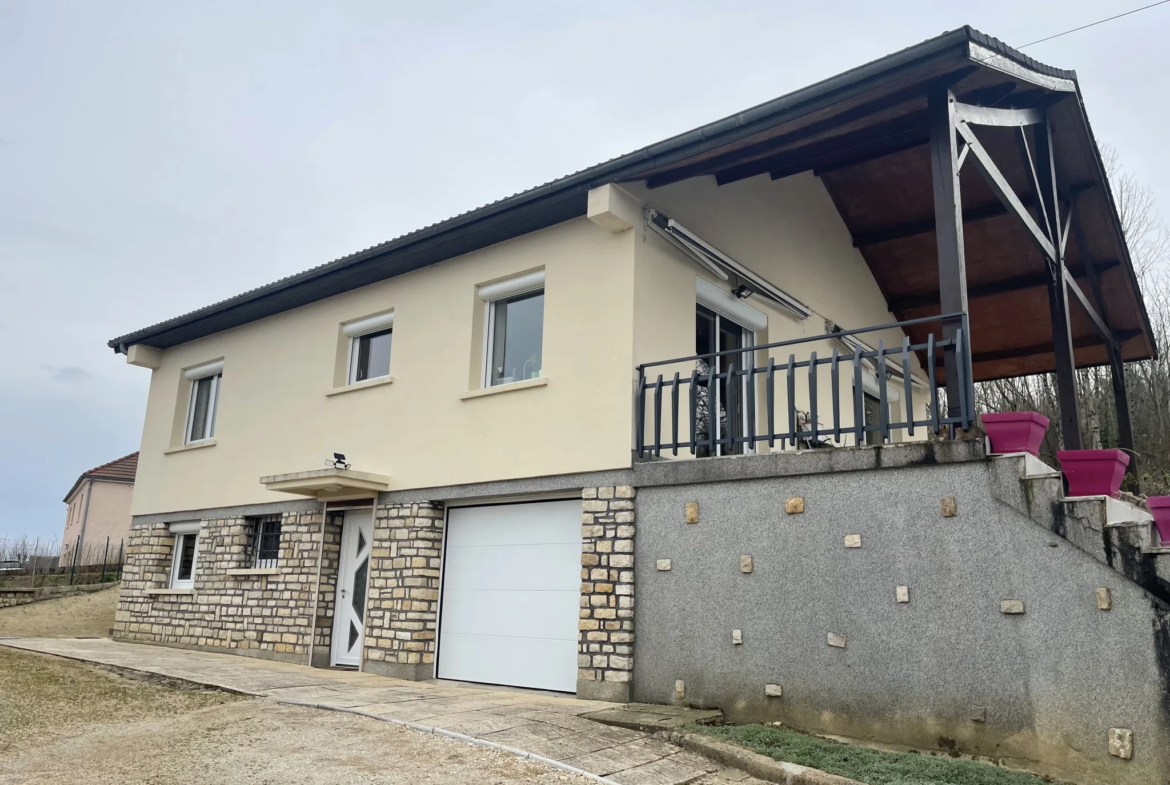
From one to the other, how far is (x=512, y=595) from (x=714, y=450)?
242 cm

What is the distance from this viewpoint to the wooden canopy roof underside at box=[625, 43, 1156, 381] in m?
6.63

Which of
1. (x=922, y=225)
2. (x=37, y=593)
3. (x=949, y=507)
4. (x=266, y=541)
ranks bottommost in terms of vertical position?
(x=37, y=593)

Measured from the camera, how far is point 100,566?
20016mm

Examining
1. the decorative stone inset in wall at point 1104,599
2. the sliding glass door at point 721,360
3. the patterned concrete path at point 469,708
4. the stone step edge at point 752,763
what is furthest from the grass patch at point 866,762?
the sliding glass door at point 721,360

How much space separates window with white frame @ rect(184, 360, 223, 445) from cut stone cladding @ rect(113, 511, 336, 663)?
4.72 feet

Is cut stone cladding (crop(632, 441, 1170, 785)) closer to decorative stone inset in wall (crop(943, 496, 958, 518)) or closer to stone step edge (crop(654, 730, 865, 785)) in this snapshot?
decorative stone inset in wall (crop(943, 496, 958, 518))

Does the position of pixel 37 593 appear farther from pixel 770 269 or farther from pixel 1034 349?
pixel 1034 349

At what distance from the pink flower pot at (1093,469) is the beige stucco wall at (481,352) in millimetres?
3379

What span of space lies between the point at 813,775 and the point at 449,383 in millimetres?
5677

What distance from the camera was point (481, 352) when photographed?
918 cm

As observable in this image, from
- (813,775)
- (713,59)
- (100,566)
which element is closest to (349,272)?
(813,775)

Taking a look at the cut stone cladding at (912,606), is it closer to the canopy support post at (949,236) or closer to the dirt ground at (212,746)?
the canopy support post at (949,236)

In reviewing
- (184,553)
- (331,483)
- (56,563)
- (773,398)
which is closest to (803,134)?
(773,398)

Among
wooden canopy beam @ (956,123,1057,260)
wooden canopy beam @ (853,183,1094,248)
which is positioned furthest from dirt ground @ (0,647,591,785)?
wooden canopy beam @ (853,183,1094,248)
